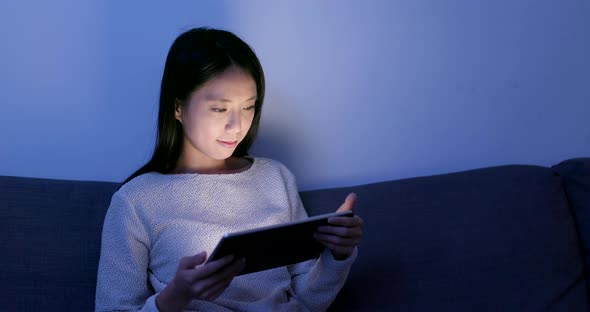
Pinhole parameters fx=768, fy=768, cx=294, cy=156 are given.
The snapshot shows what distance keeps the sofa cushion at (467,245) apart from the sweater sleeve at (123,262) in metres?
0.43

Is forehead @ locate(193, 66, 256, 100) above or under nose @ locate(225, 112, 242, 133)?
above

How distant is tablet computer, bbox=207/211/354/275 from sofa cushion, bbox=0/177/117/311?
44 cm

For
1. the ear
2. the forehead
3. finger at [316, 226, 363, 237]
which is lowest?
finger at [316, 226, 363, 237]

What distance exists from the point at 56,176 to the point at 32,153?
3.2 inches

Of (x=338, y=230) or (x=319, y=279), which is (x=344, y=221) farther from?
(x=319, y=279)

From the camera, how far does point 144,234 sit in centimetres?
152

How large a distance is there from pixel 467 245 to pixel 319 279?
1.15ft

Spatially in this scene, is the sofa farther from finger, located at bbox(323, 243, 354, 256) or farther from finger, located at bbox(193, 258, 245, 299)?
finger, located at bbox(193, 258, 245, 299)

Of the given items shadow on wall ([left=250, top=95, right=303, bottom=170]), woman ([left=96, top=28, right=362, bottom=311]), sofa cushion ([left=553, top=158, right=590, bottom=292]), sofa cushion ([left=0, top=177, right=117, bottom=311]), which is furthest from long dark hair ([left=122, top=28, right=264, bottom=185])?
sofa cushion ([left=553, top=158, right=590, bottom=292])

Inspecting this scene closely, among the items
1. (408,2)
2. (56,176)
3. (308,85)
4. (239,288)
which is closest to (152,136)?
(56,176)

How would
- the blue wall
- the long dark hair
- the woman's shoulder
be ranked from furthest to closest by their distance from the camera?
the blue wall → the woman's shoulder → the long dark hair

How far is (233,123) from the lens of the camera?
153 centimetres

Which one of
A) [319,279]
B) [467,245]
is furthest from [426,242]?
[319,279]

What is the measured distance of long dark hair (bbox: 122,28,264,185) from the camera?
5.07 feet
